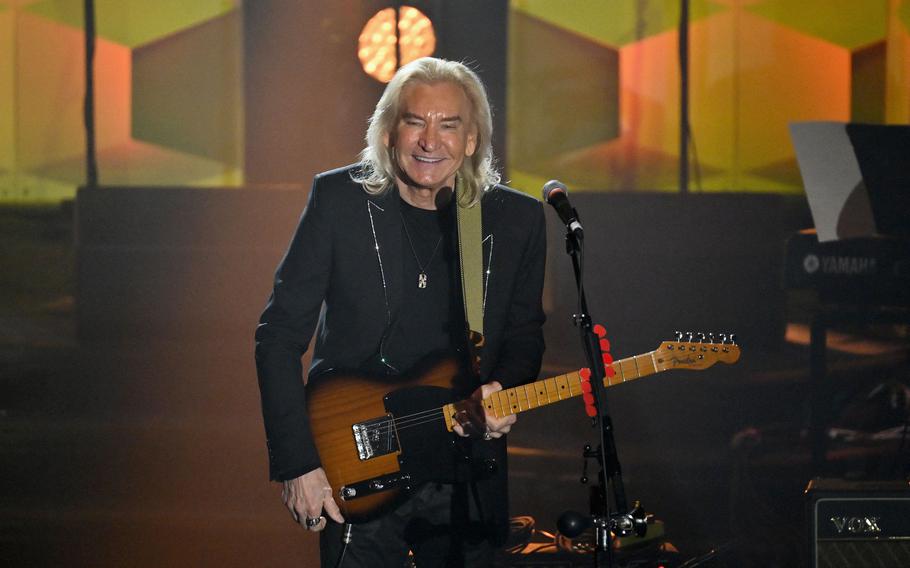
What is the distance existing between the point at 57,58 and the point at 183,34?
79 cm

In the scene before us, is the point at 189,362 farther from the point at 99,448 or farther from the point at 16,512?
the point at 16,512

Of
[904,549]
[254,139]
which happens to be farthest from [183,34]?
[904,549]

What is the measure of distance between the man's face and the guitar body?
1.61 ft

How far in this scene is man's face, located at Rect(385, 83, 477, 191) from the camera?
8.29 ft

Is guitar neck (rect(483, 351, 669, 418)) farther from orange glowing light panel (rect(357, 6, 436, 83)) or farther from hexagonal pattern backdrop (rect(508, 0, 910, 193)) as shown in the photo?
hexagonal pattern backdrop (rect(508, 0, 910, 193))

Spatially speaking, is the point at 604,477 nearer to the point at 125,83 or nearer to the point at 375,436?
the point at 375,436

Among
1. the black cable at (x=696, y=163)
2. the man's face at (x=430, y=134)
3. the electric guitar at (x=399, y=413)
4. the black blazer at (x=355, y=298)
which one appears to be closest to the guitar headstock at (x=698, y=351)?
the electric guitar at (x=399, y=413)

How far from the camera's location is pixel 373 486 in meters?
2.46

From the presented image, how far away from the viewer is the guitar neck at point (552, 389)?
2451 millimetres

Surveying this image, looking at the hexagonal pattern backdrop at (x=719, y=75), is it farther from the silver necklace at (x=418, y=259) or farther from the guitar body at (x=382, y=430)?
the guitar body at (x=382, y=430)

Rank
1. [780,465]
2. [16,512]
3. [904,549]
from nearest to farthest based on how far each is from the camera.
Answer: [904,549], [16,512], [780,465]

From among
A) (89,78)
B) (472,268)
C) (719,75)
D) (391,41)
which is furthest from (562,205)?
(719,75)

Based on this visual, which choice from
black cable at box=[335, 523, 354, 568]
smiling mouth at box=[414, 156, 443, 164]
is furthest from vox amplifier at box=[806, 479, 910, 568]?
smiling mouth at box=[414, 156, 443, 164]

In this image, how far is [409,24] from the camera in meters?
5.38
